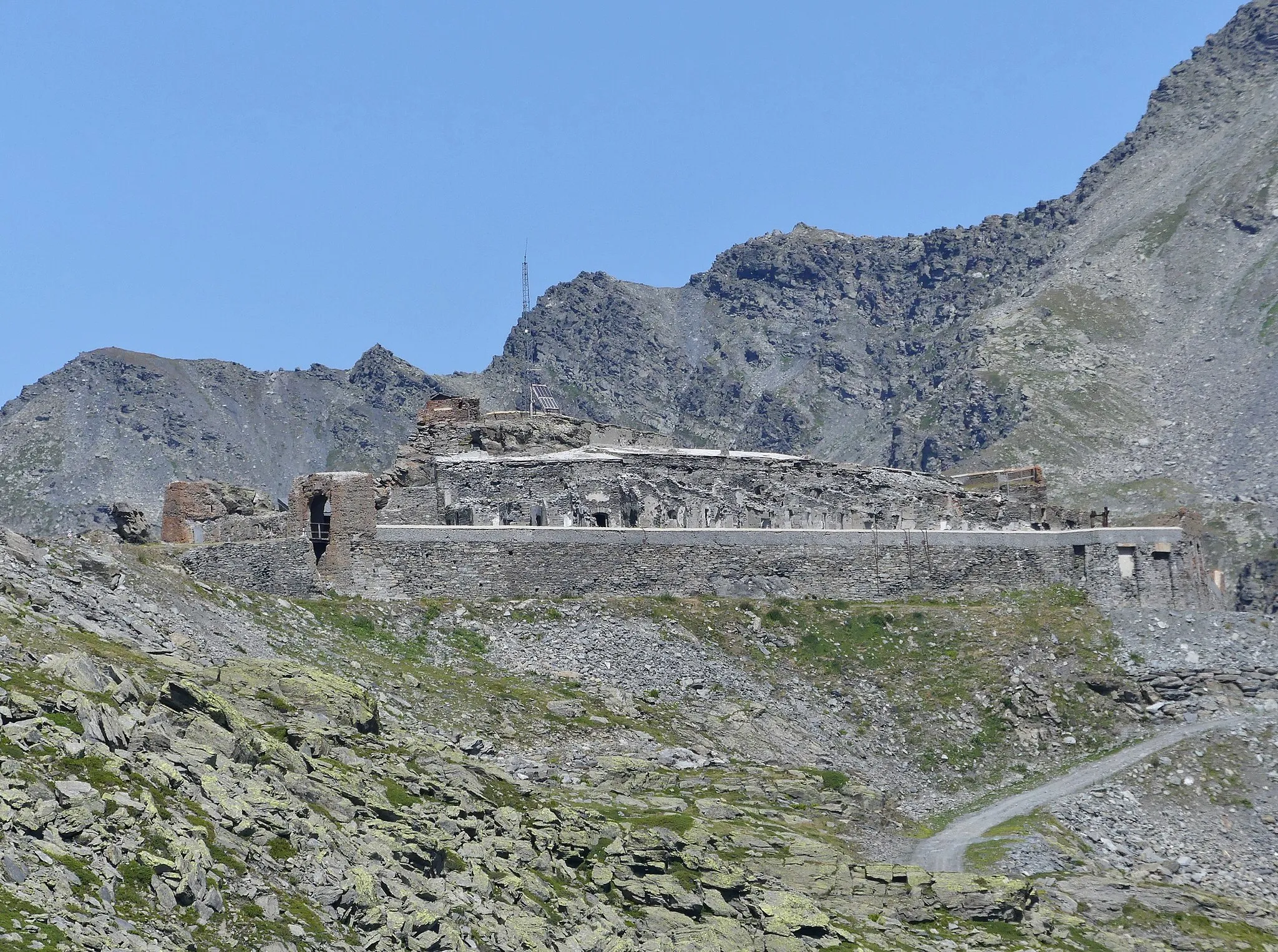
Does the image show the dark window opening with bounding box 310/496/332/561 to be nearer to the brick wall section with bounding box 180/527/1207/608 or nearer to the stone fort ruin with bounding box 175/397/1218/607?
the stone fort ruin with bounding box 175/397/1218/607

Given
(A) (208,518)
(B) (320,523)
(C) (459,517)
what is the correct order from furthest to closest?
(C) (459,517), (B) (320,523), (A) (208,518)

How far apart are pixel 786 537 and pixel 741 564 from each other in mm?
2435

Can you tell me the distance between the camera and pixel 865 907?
51281 mm

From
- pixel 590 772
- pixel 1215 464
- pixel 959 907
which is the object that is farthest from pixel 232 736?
pixel 1215 464

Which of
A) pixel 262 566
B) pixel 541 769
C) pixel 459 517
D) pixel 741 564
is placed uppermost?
pixel 459 517

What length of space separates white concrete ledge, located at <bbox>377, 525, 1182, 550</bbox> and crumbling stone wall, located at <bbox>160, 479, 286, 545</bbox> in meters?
4.71

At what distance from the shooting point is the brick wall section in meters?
72.8

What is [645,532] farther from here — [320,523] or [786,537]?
[320,523]

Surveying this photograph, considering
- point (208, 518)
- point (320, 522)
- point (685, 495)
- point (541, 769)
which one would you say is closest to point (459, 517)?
point (320, 522)

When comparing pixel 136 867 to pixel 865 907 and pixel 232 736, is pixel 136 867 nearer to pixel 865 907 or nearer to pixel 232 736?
pixel 232 736

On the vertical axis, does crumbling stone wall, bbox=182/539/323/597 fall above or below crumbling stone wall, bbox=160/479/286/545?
below

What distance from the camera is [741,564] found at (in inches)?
3034

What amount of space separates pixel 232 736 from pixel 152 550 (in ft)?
82.8

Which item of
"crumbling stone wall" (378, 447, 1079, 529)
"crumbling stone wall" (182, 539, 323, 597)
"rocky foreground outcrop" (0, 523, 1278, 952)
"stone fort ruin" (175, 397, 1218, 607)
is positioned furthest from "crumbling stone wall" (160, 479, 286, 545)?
"crumbling stone wall" (378, 447, 1079, 529)
